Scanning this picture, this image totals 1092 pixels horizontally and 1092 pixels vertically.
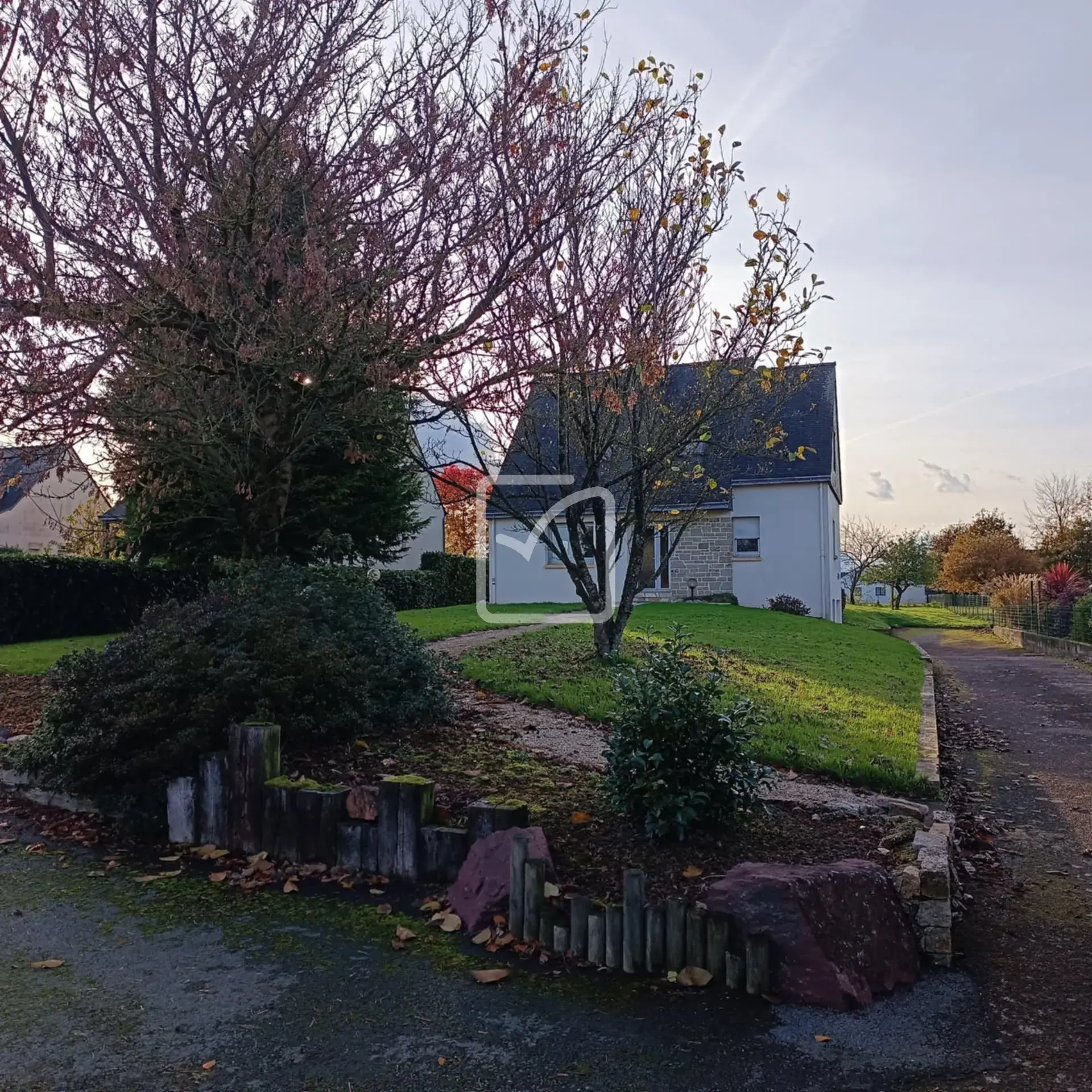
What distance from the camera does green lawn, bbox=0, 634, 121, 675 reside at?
1102 centimetres

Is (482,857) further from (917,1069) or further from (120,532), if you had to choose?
(120,532)

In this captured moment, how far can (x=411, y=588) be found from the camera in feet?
75.7

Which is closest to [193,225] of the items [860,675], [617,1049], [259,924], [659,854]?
[259,924]

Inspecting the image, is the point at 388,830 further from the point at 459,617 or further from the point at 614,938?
the point at 459,617

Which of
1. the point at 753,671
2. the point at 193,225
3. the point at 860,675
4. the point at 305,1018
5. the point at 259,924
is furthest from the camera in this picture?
the point at 860,675

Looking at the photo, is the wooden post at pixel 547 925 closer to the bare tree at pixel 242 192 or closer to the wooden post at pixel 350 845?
the wooden post at pixel 350 845

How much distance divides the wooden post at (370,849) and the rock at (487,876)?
1.69ft

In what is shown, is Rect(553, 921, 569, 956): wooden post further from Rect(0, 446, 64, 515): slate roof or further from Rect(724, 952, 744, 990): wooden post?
Rect(0, 446, 64, 515): slate roof

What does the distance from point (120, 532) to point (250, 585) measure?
8420 millimetres

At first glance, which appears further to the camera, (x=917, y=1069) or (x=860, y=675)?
(x=860, y=675)

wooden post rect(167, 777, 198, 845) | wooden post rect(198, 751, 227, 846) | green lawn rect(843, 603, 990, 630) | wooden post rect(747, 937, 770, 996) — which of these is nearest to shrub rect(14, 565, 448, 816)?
wooden post rect(167, 777, 198, 845)

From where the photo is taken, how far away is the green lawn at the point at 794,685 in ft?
23.9

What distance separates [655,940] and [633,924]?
0.10 meters

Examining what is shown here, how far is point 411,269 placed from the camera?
716cm
